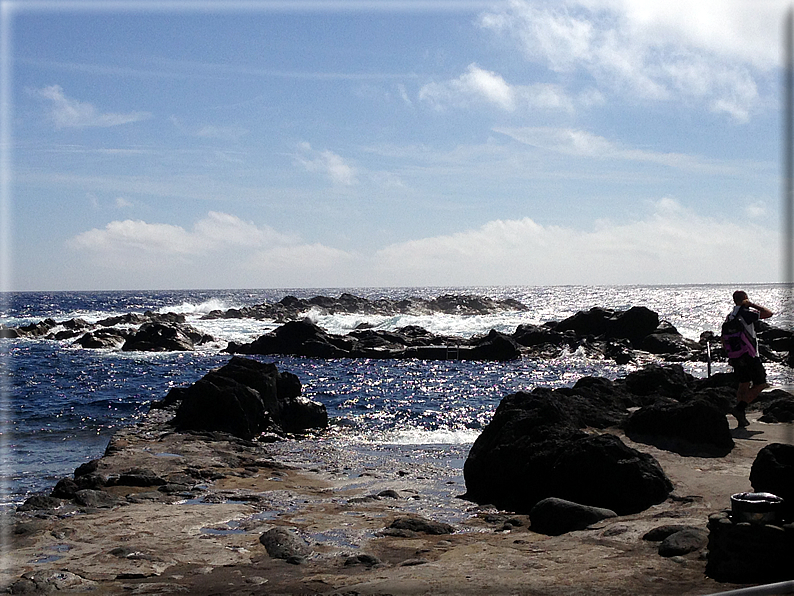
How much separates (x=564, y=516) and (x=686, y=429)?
365 centimetres

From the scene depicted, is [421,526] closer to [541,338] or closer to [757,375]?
[757,375]

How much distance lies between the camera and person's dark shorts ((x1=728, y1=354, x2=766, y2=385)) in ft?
33.2

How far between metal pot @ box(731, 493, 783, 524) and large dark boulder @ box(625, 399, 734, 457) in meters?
4.63

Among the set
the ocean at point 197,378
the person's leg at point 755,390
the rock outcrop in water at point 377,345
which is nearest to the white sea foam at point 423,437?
the ocean at point 197,378

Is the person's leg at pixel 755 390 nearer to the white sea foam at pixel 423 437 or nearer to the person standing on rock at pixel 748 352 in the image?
the person standing on rock at pixel 748 352

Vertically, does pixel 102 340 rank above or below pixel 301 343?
below

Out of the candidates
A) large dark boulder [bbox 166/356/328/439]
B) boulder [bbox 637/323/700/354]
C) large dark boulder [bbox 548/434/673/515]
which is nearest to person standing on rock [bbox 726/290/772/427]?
large dark boulder [bbox 548/434/673/515]

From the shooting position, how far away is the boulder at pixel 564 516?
24.1 feet

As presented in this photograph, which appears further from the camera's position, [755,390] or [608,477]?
[755,390]

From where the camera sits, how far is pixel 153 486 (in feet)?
35.0

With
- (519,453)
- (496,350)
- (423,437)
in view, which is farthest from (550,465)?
(496,350)

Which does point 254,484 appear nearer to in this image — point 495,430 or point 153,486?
point 153,486

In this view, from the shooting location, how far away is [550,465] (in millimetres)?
8898

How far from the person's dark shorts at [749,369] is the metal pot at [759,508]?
5502mm
